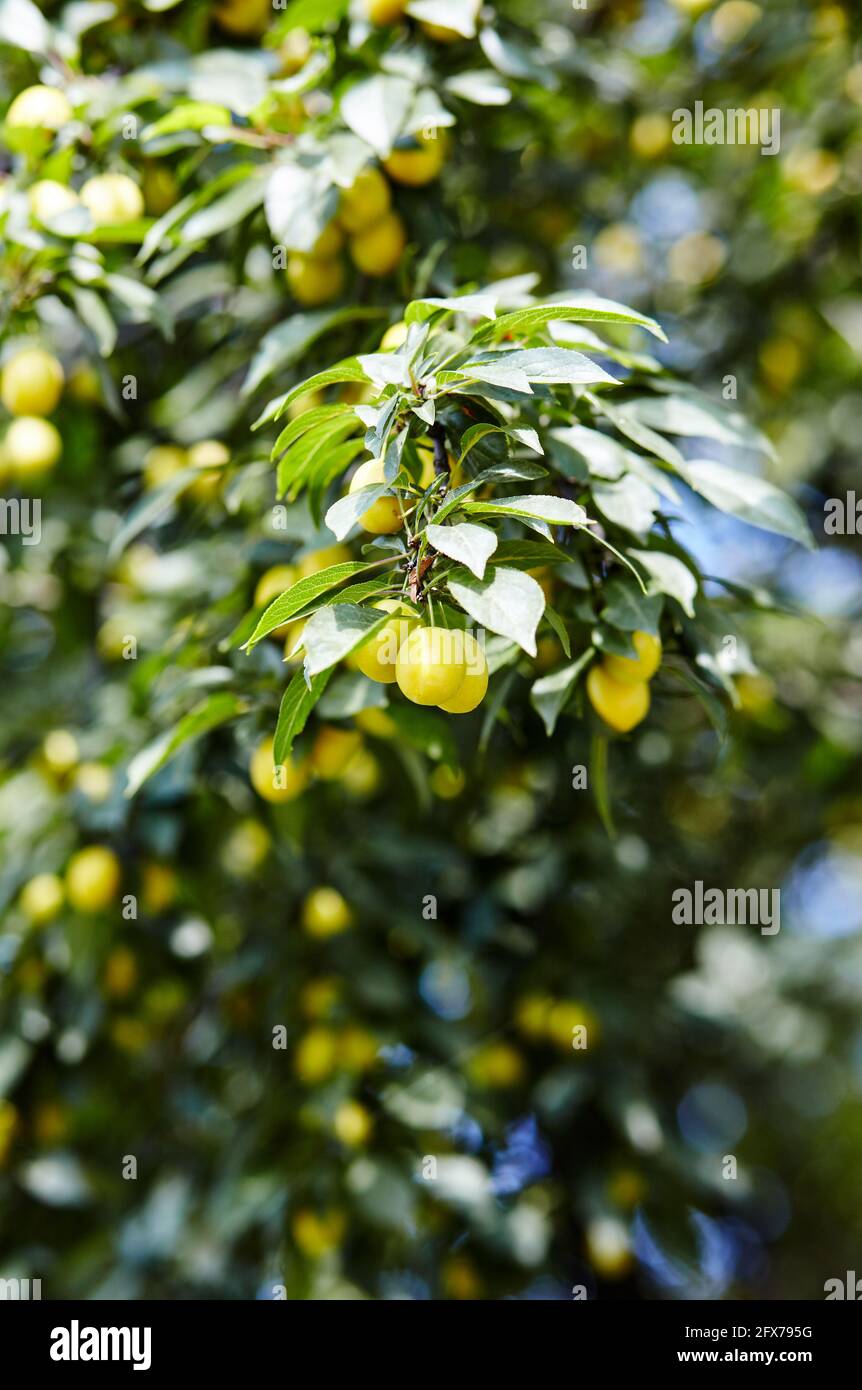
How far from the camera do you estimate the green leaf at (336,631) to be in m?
0.81

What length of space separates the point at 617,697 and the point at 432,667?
0.96 feet

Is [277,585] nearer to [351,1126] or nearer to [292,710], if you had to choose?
[292,710]

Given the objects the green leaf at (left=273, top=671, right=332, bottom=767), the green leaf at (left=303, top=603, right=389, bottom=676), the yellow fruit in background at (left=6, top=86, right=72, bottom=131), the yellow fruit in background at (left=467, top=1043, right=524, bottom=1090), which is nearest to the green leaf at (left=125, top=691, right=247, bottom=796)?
the green leaf at (left=273, top=671, right=332, bottom=767)

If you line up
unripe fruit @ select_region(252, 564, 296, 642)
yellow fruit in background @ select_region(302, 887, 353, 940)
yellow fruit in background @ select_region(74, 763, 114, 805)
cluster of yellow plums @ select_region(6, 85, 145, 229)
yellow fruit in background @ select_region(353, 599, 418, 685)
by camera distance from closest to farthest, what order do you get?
yellow fruit in background @ select_region(353, 599, 418, 685) < unripe fruit @ select_region(252, 564, 296, 642) < cluster of yellow plums @ select_region(6, 85, 145, 229) < yellow fruit in background @ select_region(74, 763, 114, 805) < yellow fruit in background @ select_region(302, 887, 353, 940)

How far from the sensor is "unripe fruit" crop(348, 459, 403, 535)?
0.97 metres

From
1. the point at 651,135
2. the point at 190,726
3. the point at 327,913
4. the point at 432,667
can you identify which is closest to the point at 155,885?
the point at 327,913

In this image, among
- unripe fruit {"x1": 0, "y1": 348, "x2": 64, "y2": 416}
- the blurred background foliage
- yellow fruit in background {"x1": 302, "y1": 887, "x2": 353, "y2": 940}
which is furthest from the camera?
yellow fruit in background {"x1": 302, "y1": 887, "x2": 353, "y2": 940}

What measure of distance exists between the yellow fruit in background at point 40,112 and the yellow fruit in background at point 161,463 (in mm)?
487

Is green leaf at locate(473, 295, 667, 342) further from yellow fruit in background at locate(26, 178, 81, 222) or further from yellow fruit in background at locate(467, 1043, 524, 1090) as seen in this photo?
yellow fruit in background at locate(467, 1043, 524, 1090)

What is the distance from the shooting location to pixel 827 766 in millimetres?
2076

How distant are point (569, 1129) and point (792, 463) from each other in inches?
52.7
